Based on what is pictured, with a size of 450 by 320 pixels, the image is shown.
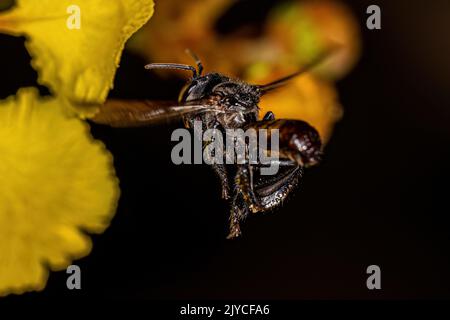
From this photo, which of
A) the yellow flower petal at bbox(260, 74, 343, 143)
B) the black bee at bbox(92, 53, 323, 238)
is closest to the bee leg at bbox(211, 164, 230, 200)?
the black bee at bbox(92, 53, 323, 238)

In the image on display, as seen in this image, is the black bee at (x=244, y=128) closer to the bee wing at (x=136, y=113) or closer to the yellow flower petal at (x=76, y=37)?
the bee wing at (x=136, y=113)

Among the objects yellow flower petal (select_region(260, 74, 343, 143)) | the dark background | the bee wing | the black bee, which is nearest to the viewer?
the bee wing

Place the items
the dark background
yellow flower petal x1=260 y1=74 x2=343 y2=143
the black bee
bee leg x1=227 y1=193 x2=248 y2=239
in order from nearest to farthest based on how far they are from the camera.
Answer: the black bee → bee leg x1=227 y1=193 x2=248 y2=239 → the dark background → yellow flower petal x1=260 y1=74 x2=343 y2=143

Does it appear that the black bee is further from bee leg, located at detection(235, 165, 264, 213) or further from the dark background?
the dark background

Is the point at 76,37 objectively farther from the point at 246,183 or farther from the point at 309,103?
the point at 309,103

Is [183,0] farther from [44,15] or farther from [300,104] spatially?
[44,15]

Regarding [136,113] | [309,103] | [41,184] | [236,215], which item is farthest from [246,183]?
[309,103]

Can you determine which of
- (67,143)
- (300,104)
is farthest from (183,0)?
(67,143)
